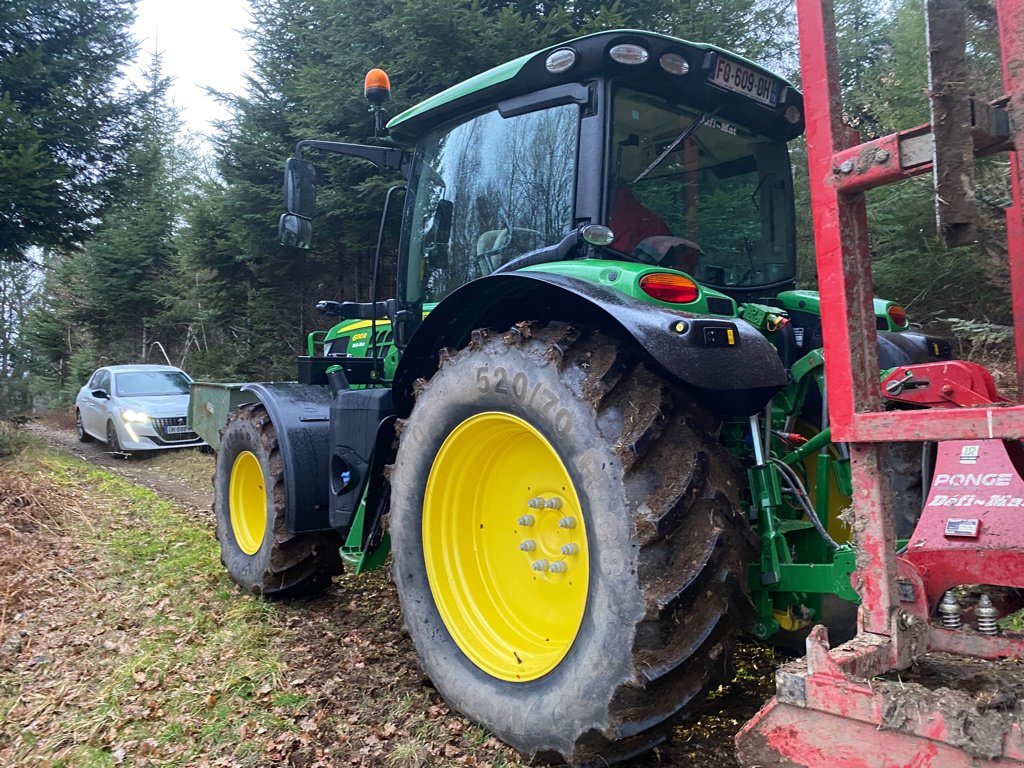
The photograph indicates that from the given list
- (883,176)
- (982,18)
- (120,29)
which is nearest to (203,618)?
(883,176)

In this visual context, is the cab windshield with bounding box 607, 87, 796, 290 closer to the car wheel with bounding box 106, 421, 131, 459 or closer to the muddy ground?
the muddy ground

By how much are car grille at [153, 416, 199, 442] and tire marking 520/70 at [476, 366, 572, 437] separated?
10.6 meters

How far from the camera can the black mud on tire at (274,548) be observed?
4.20 metres

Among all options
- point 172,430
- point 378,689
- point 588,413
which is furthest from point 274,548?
point 172,430

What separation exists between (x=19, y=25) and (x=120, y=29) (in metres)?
1.37

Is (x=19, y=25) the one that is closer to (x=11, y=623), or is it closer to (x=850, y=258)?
(x=11, y=623)

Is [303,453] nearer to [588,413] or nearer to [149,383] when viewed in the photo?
[588,413]

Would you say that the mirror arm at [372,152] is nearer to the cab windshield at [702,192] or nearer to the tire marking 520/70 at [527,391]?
the cab windshield at [702,192]

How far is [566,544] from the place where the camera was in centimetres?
268

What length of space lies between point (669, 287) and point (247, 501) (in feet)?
11.3

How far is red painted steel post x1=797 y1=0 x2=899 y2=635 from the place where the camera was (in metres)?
1.78

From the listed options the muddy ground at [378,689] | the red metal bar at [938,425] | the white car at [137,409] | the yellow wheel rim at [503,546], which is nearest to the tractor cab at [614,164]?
the yellow wheel rim at [503,546]

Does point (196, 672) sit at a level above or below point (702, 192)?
below

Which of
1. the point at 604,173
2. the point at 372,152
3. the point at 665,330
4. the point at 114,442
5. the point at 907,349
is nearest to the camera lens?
the point at 665,330
